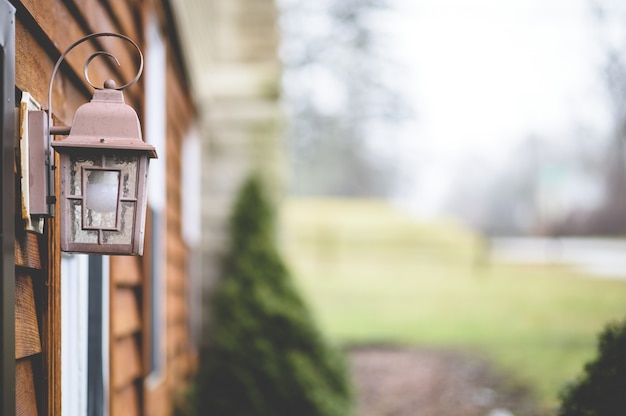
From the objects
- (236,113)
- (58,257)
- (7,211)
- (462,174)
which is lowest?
(58,257)

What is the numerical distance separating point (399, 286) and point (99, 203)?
14.0m

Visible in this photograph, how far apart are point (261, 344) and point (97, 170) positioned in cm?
369

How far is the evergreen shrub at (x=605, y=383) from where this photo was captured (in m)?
2.06

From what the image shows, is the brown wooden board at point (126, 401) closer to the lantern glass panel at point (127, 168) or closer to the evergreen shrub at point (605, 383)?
the lantern glass panel at point (127, 168)

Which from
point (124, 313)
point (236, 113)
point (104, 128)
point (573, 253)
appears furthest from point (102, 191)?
point (573, 253)

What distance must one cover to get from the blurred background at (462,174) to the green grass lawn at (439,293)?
2.1 inches

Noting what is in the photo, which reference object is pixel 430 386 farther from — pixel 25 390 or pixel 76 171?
pixel 76 171

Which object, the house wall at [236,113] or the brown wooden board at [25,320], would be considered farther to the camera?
the house wall at [236,113]

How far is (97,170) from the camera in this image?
150cm

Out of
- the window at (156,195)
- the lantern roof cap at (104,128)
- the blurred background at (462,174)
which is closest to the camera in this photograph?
the lantern roof cap at (104,128)

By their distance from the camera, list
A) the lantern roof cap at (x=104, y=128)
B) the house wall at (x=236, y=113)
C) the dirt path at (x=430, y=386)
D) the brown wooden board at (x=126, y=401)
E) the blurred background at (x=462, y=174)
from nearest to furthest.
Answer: the lantern roof cap at (x=104, y=128), the brown wooden board at (x=126, y=401), the house wall at (x=236, y=113), the dirt path at (x=430, y=386), the blurred background at (x=462, y=174)

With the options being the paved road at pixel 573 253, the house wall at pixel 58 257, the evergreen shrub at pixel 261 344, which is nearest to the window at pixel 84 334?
the house wall at pixel 58 257

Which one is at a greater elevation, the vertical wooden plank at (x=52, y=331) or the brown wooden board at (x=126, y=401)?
the vertical wooden plank at (x=52, y=331)

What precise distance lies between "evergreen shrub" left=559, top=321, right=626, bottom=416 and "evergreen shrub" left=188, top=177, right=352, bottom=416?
2.77 metres
